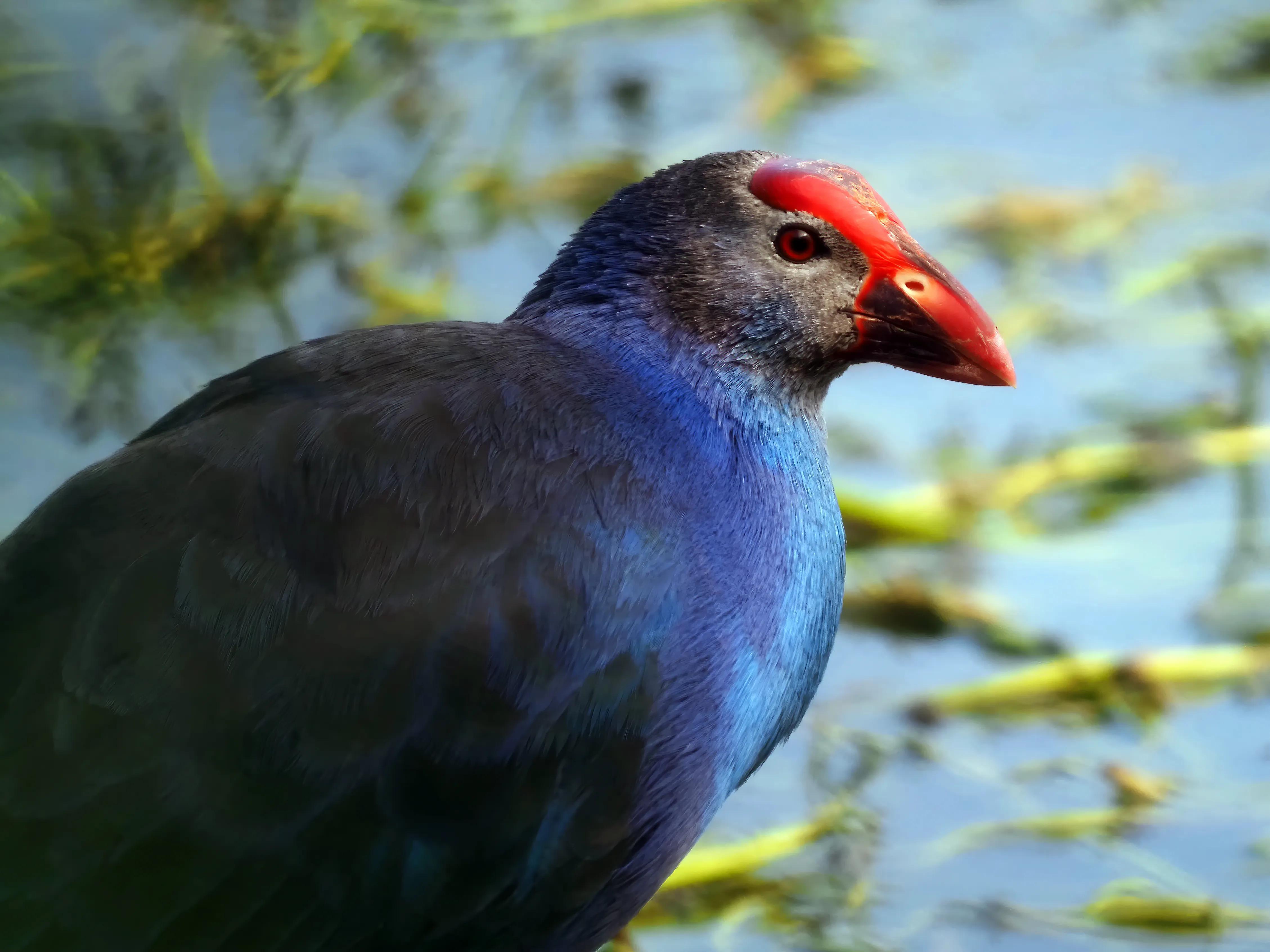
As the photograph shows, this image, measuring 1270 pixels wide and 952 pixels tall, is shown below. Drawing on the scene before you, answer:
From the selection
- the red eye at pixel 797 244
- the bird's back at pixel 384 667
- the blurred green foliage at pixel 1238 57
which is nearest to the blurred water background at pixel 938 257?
the blurred green foliage at pixel 1238 57

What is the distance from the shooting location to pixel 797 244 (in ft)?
3.20

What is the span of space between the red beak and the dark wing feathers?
0.71ft

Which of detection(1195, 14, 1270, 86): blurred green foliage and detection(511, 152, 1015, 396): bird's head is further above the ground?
detection(1195, 14, 1270, 86): blurred green foliage

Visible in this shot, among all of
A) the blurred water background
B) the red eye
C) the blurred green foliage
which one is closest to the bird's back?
the red eye

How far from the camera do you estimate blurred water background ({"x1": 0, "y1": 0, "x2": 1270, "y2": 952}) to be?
1339 millimetres

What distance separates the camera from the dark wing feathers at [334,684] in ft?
2.62

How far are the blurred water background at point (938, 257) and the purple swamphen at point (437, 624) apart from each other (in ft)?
1.47

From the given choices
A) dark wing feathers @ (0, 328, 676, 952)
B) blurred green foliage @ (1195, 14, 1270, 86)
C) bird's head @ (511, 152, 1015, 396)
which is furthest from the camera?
blurred green foliage @ (1195, 14, 1270, 86)

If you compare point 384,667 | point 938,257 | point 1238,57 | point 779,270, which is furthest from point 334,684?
point 1238,57

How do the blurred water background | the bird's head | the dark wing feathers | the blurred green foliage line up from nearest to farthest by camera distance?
the dark wing feathers, the bird's head, the blurred water background, the blurred green foliage

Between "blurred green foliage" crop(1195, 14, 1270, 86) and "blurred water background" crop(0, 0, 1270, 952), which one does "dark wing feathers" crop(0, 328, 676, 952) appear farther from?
"blurred green foliage" crop(1195, 14, 1270, 86)

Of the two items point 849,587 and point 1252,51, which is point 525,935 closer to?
point 849,587

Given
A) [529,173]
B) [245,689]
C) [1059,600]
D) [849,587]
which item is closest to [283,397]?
[245,689]

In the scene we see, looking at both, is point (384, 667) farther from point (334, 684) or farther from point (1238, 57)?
point (1238, 57)
